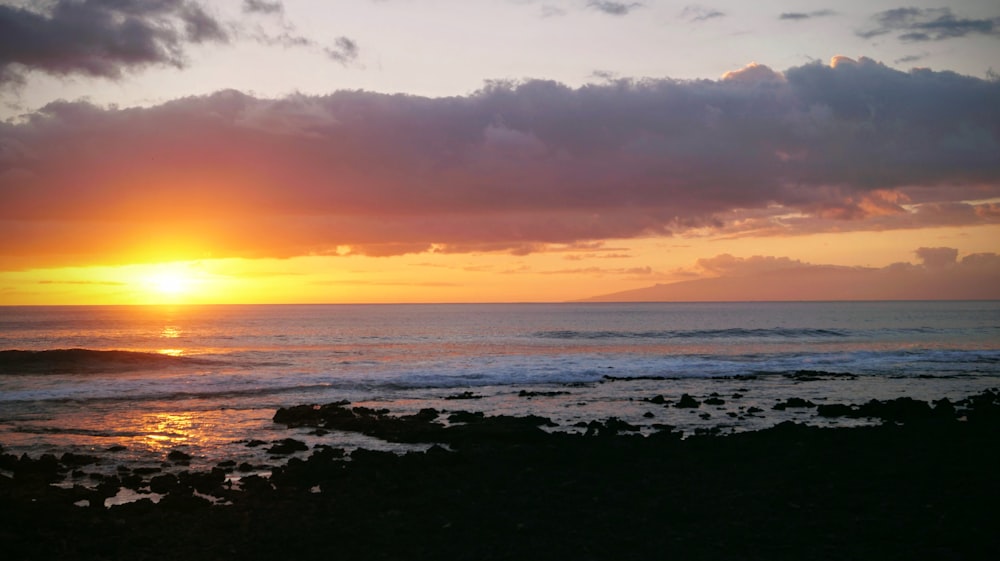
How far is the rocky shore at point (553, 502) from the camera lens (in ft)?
42.4

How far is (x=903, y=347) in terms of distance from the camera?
2958 inches

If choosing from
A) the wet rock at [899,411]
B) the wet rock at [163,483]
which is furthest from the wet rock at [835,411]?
the wet rock at [163,483]

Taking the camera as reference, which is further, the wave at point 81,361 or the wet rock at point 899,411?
the wave at point 81,361

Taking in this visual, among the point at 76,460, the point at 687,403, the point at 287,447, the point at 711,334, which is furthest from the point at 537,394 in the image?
the point at 711,334

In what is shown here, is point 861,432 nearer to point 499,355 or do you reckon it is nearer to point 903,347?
point 499,355

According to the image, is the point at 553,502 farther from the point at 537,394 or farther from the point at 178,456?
the point at 537,394

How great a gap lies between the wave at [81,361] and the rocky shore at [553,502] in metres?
36.0

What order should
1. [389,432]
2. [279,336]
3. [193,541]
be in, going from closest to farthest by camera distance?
1. [193,541]
2. [389,432]
3. [279,336]

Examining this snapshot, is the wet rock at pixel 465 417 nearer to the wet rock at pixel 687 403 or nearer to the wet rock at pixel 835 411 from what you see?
the wet rock at pixel 687 403

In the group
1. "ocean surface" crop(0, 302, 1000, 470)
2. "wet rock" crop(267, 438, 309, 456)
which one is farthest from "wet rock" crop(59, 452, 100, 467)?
Answer: "wet rock" crop(267, 438, 309, 456)

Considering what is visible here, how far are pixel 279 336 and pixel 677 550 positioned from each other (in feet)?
310

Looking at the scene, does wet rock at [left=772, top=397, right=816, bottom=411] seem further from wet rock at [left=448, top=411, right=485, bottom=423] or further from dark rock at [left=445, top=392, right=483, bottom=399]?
dark rock at [left=445, top=392, right=483, bottom=399]

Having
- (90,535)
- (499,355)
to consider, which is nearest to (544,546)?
(90,535)

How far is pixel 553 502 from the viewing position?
15.7 meters
